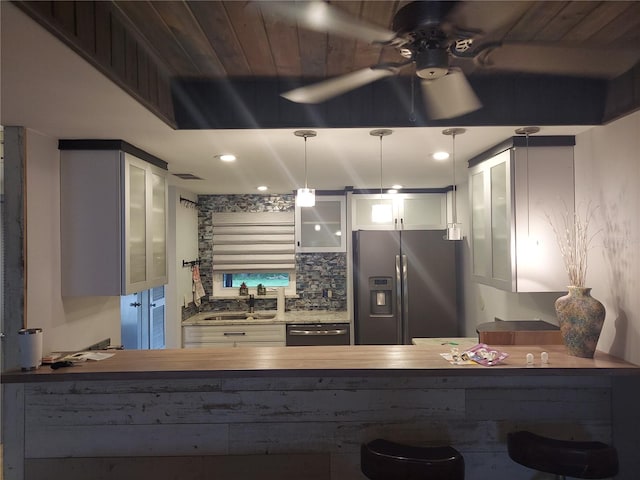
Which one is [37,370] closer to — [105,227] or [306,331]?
[105,227]

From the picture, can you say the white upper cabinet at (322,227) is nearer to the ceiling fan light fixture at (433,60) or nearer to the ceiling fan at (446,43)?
the ceiling fan at (446,43)

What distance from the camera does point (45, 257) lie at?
7.11 feet

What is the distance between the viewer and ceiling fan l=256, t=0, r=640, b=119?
1.31 metres

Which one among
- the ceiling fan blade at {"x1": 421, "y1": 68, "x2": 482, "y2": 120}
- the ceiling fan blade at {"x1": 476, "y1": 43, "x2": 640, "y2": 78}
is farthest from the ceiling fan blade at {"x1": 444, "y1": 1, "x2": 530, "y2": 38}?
the ceiling fan blade at {"x1": 421, "y1": 68, "x2": 482, "y2": 120}

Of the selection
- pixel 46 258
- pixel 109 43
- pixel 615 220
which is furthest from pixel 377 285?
pixel 109 43

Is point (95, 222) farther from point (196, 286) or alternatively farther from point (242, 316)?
point (242, 316)

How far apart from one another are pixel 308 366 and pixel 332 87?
4.35 feet

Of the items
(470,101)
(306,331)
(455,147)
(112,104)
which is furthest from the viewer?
(306,331)

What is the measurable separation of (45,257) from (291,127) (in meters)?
1.49

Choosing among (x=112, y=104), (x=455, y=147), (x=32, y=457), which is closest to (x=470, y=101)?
(x=455, y=147)

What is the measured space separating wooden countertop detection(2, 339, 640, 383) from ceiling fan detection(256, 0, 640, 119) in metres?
1.26

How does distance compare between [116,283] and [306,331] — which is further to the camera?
[306,331]

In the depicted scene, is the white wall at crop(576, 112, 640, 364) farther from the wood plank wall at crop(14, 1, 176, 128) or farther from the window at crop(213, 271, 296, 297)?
the window at crop(213, 271, 296, 297)

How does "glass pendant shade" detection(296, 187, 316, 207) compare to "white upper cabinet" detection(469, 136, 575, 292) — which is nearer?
"glass pendant shade" detection(296, 187, 316, 207)
